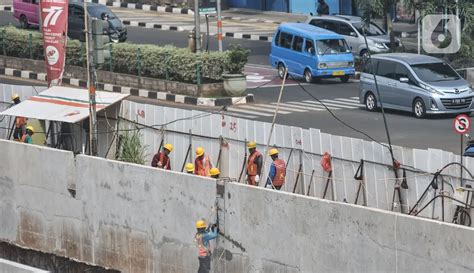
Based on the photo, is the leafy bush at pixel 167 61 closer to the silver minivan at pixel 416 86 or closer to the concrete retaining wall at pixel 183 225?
the silver minivan at pixel 416 86

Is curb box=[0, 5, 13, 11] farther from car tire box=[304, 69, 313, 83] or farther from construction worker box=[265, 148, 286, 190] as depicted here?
construction worker box=[265, 148, 286, 190]

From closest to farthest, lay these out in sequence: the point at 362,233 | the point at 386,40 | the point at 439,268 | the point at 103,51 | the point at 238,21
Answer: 1. the point at 439,268
2. the point at 362,233
3. the point at 103,51
4. the point at 386,40
5. the point at 238,21

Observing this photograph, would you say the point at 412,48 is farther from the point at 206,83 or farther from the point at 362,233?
the point at 362,233

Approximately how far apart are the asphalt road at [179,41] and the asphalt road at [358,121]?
6945 millimetres

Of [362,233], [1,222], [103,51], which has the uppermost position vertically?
[103,51]

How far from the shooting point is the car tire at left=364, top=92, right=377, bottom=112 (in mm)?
30562

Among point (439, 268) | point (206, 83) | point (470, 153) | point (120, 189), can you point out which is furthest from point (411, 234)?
point (206, 83)

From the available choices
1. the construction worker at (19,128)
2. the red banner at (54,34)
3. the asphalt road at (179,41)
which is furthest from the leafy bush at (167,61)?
the construction worker at (19,128)

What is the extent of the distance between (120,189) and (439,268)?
22.5 feet

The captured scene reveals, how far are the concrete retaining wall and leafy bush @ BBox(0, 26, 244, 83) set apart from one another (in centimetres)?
1048

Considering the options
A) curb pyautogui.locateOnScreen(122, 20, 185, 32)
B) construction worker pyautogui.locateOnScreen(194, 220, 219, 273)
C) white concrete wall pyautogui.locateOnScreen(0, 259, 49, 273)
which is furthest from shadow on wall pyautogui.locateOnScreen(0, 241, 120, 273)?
curb pyautogui.locateOnScreen(122, 20, 185, 32)

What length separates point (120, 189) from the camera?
20.8 meters

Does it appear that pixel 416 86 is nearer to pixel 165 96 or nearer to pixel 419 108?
pixel 419 108

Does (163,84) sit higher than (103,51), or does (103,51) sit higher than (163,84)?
(103,51)
